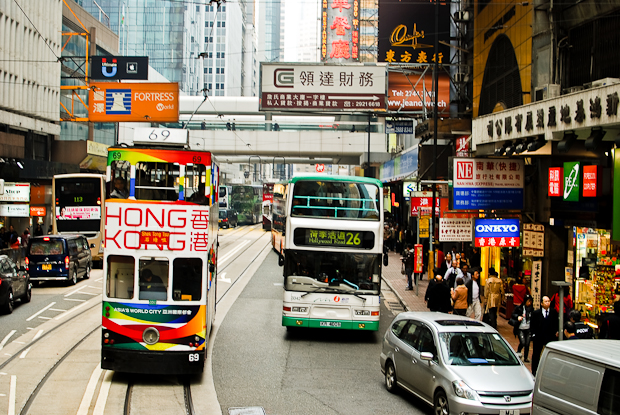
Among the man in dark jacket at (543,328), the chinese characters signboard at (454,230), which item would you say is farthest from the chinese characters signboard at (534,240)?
the man in dark jacket at (543,328)

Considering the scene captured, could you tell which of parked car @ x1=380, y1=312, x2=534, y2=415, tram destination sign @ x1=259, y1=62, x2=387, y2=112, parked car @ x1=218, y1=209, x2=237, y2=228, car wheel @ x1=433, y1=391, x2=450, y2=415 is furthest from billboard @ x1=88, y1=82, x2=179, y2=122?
parked car @ x1=218, y1=209, x2=237, y2=228

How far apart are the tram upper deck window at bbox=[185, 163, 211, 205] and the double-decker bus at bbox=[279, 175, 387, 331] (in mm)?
3760

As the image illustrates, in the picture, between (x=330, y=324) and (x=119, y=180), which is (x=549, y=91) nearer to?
(x=330, y=324)

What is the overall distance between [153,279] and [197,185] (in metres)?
1.78

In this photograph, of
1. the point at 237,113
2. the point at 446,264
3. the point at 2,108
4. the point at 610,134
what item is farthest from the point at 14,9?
the point at 610,134

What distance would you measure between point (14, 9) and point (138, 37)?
6404 cm

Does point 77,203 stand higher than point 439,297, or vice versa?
point 77,203

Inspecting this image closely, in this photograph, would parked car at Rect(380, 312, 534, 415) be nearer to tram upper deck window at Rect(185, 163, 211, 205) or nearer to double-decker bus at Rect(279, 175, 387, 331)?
double-decker bus at Rect(279, 175, 387, 331)

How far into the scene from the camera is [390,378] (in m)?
11.1

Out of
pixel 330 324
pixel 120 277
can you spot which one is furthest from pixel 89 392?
pixel 330 324

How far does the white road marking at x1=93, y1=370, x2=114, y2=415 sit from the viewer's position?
374 inches

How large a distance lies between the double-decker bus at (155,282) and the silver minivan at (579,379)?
5983 mm

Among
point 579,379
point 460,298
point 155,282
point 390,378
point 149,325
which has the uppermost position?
point 155,282

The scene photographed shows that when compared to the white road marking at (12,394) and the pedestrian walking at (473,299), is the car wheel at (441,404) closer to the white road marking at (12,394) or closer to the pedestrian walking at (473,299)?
the white road marking at (12,394)
